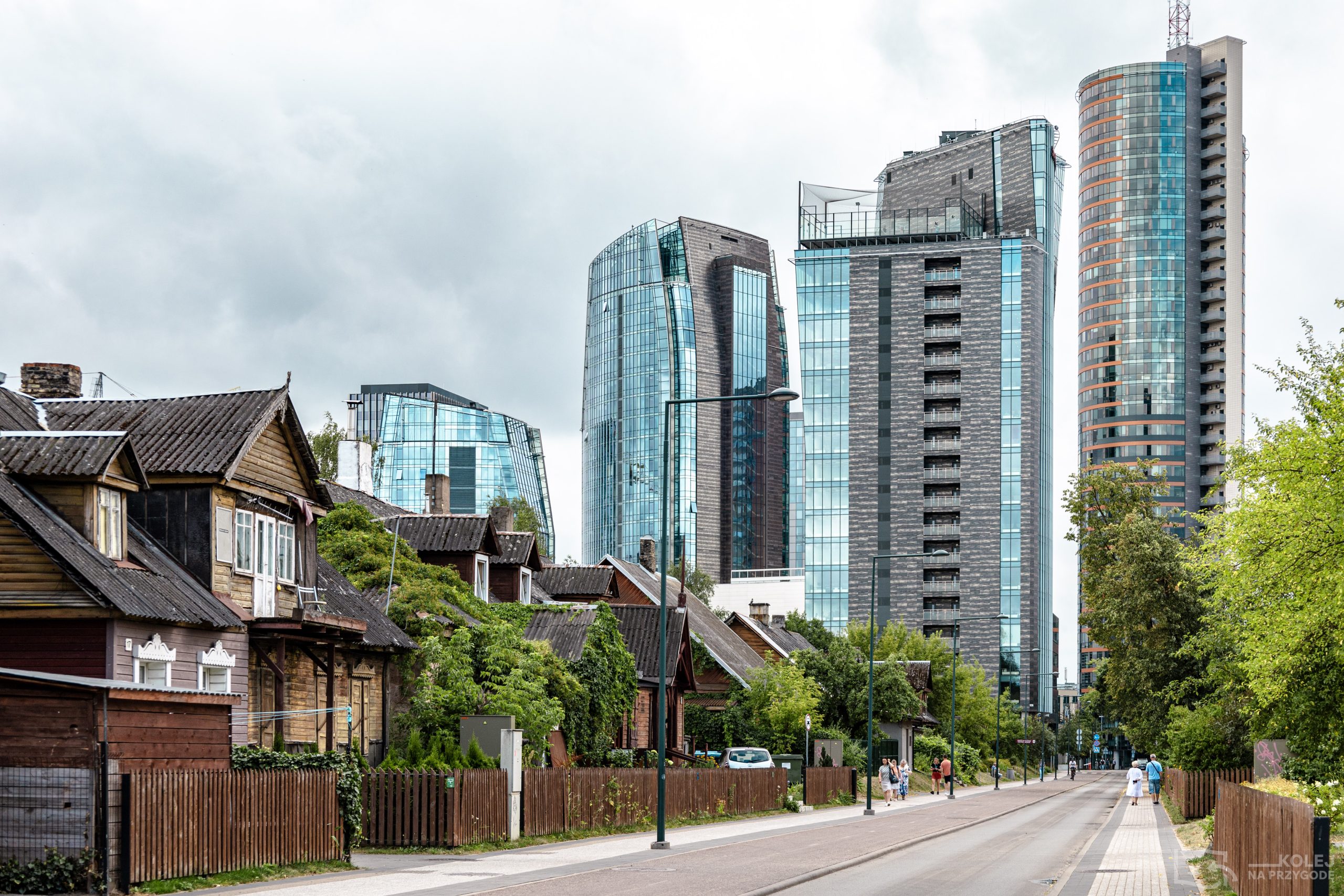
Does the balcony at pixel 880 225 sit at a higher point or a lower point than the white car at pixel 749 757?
higher

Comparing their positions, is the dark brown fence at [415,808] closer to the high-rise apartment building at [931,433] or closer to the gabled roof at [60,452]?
the gabled roof at [60,452]

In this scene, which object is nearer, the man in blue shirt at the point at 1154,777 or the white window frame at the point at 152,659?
the white window frame at the point at 152,659

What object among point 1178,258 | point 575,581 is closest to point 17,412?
point 575,581

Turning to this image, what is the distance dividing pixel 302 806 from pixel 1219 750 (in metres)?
28.5

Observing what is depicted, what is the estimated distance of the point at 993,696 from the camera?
119812 millimetres

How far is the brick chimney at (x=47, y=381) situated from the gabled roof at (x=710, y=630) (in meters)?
30.1

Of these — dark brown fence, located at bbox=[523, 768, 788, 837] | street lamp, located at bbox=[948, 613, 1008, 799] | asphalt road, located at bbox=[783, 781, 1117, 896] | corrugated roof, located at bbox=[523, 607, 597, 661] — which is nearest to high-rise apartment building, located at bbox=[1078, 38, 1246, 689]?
street lamp, located at bbox=[948, 613, 1008, 799]

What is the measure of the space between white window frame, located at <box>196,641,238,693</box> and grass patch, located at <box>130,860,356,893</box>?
4.10 m

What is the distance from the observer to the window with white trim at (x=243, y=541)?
27516 mm

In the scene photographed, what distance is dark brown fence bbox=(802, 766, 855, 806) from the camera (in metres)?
50.2

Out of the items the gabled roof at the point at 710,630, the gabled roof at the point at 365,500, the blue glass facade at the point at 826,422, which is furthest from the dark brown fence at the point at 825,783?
the blue glass facade at the point at 826,422

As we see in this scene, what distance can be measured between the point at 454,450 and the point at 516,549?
14480 centimetres

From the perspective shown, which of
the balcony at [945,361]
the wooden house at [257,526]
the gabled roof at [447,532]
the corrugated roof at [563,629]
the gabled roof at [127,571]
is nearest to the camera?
the gabled roof at [127,571]

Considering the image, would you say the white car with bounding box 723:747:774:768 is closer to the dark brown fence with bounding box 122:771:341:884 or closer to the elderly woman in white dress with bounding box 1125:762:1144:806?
the elderly woman in white dress with bounding box 1125:762:1144:806
